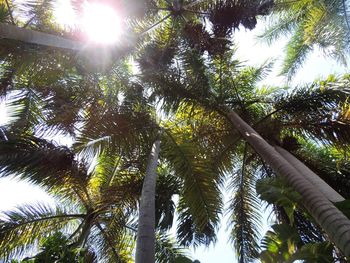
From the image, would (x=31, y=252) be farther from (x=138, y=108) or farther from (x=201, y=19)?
(x=201, y=19)

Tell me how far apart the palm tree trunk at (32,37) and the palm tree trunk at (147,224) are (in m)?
3.25

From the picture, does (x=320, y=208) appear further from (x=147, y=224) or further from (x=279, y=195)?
(x=147, y=224)

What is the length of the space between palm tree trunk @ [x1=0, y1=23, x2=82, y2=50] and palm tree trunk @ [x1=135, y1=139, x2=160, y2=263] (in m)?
3.25

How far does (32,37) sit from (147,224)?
4.30m

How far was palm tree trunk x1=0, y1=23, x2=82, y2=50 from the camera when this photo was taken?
626 cm

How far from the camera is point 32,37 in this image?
681 cm

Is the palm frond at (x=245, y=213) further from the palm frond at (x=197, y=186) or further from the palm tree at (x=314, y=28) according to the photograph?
the palm tree at (x=314, y=28)

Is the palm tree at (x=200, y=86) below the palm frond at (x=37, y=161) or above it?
above

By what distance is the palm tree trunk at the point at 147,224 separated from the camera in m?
4.42

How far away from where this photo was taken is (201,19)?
10203 millimetres

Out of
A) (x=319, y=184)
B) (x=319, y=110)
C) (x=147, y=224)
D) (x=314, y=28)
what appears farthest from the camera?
(x=314, y=28)

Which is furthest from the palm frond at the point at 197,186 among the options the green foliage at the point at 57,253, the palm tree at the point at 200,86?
the green foliage at the point at 57,253

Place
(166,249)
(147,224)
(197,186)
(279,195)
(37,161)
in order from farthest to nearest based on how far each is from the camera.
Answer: (166,249), (197,186), (37,161), (147,224), (279,195)

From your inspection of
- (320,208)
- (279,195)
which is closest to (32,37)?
(279,195)
